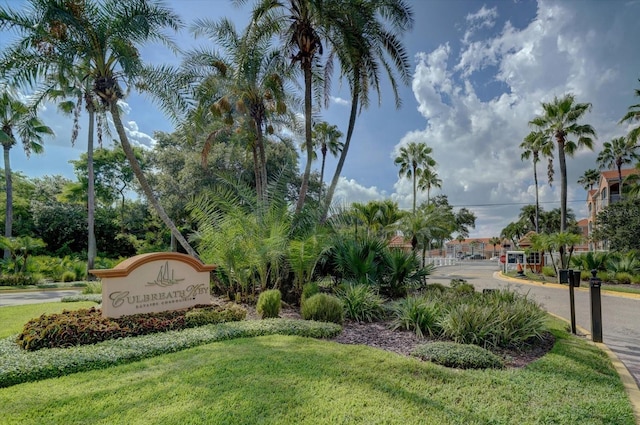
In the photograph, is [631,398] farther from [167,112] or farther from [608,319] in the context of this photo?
[167,112]

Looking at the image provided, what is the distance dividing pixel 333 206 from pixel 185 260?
17.9ft

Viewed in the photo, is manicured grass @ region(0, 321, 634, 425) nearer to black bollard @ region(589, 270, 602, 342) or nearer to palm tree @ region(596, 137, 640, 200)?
black bollard @ region(589, 270, 602, 342)

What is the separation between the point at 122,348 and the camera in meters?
5.11

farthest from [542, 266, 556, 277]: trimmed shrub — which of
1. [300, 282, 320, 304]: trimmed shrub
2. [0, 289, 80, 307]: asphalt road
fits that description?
[0, 289, 80, 307]: asphalt road

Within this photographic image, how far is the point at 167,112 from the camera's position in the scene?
1145 cm

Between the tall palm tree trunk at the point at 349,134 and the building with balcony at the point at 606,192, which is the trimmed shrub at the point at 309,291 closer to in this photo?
the tall palm tree trunk at the point at 349,134

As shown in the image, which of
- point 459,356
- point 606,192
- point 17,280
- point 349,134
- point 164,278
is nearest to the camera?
point 459,356

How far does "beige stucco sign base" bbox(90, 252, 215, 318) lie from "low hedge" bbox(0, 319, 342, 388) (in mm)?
1109

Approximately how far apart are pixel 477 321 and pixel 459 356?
1.29 metres

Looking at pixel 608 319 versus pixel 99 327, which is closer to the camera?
pixel 99 327

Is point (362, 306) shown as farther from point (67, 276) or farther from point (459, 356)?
point (67, 276)

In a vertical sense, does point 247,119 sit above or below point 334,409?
above

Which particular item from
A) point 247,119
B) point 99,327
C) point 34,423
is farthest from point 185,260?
→ point 247,119

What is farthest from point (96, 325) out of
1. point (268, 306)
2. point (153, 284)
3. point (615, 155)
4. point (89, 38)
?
point (615, 155)
